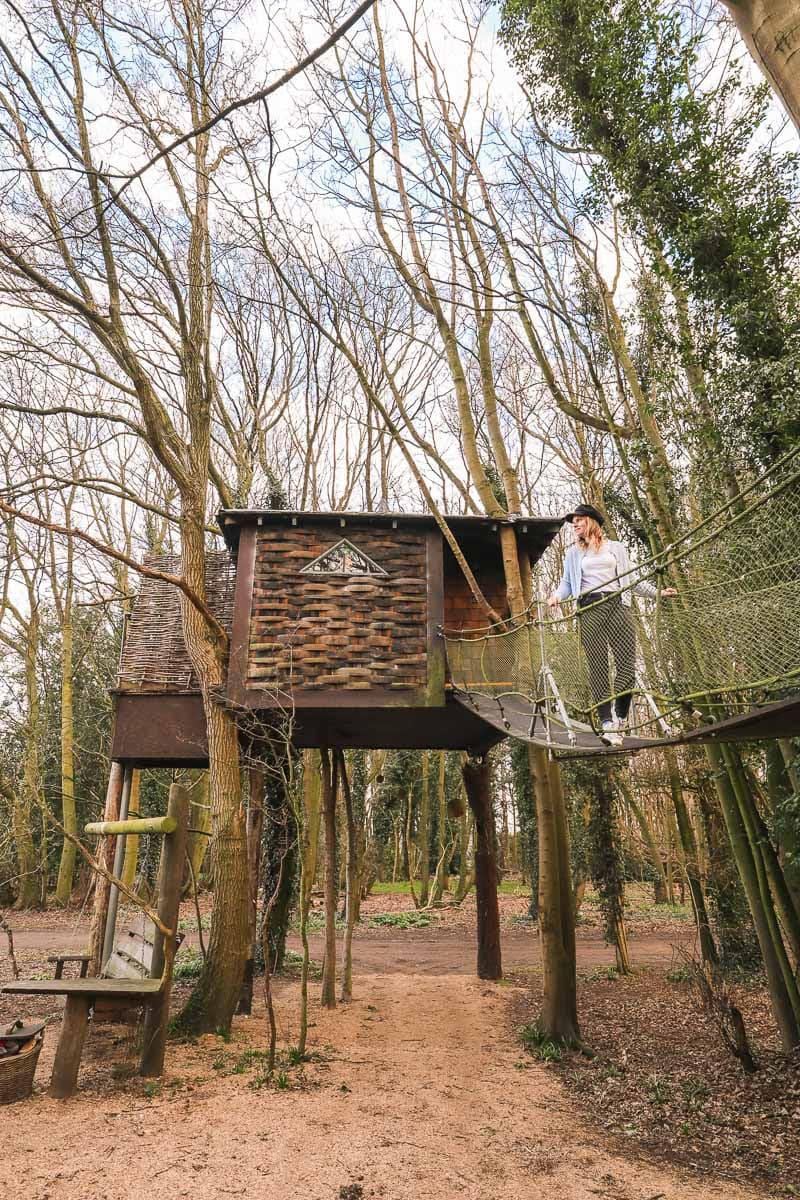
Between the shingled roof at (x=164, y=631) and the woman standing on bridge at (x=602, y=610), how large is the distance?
12.8 feet

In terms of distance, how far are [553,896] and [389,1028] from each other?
7.23ft

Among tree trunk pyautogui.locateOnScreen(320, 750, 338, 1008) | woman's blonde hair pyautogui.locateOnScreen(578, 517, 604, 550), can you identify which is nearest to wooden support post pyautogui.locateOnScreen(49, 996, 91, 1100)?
tree trunk pyautogui.locateOnScreen(320, 750, 338, 1008)

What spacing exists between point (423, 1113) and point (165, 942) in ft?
6.79

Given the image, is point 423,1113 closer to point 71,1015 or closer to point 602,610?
point 71,1015

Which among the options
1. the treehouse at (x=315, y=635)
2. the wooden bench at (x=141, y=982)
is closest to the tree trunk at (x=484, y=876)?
the treehouse at (x=315, y=635)

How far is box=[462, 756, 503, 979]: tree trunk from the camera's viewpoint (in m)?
9.43

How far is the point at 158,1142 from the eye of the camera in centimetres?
418

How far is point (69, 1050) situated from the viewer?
15.6 ft

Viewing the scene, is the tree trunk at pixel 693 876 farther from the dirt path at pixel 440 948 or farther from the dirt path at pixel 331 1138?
the dirt path at pixel 331 1138

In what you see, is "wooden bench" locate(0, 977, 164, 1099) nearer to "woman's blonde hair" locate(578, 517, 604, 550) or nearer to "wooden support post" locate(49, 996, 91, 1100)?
"wooden support post" locate(49, 996, 91, 1100)

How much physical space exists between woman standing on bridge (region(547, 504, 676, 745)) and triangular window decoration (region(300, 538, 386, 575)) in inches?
83.2

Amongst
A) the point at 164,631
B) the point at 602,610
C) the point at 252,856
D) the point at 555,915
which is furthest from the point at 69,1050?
the point at 602,610

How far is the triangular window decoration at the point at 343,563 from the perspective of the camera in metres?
6.68

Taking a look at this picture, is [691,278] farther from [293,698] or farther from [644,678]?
[293,698]
